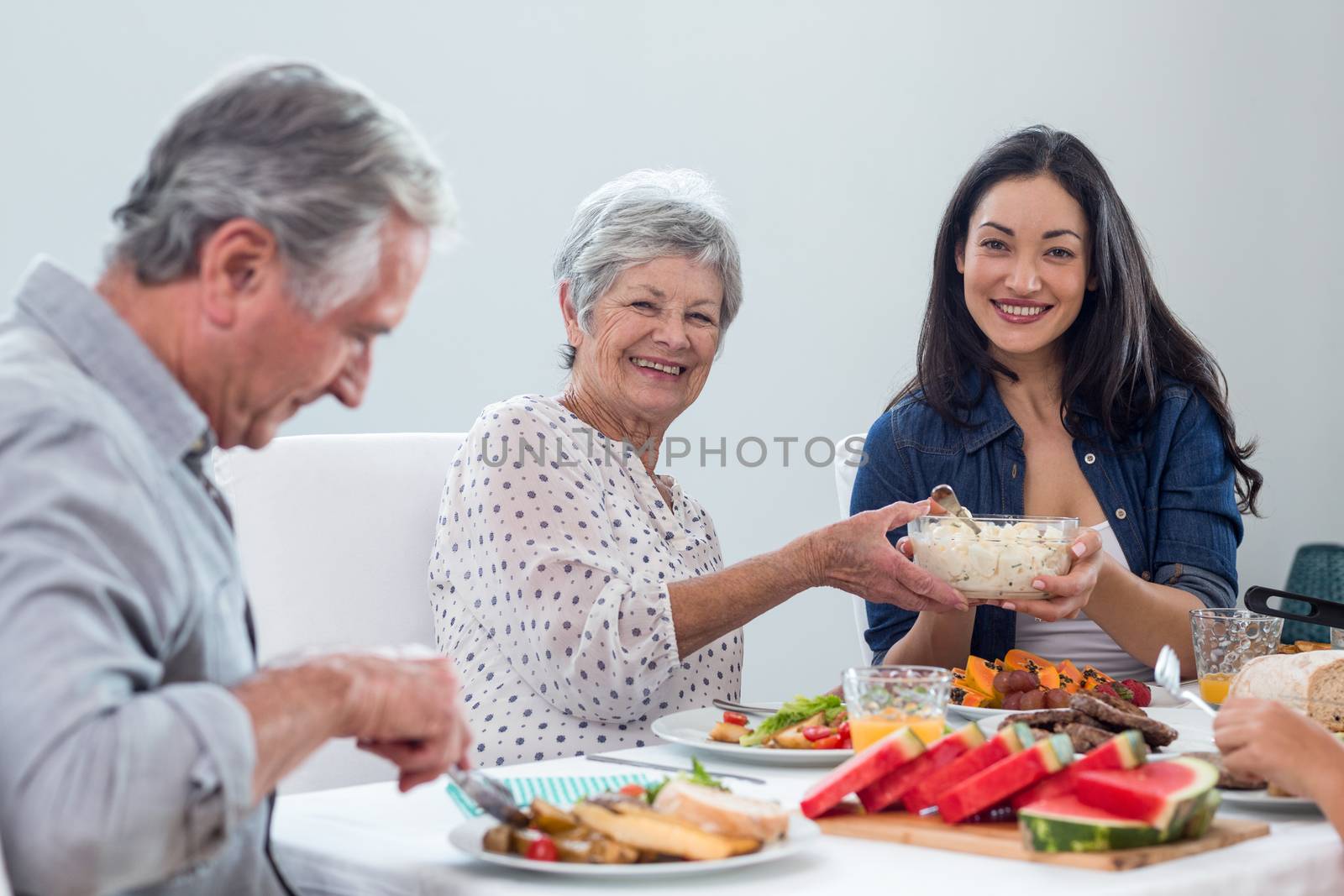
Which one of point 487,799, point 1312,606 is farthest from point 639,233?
point 487,799

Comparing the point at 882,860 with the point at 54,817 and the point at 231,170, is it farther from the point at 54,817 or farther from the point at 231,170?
the point at 231,170

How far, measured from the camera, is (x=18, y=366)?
86cm

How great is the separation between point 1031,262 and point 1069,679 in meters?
0.97

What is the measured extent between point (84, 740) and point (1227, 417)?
7.28 feet

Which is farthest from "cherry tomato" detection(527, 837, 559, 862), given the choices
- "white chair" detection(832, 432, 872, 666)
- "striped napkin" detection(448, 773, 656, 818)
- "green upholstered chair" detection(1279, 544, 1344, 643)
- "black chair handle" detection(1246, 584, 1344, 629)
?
"green upholstered chair" detection(1279, 544, 1344, 643)

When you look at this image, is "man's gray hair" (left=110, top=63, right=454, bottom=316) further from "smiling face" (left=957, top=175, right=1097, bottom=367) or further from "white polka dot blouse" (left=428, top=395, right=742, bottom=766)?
"smiling face" (left=957, top=175, right=1097, bottom=367)

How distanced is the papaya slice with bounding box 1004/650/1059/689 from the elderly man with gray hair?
0.99 metres

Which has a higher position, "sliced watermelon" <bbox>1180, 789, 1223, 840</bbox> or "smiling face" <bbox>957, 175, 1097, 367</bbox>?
"smiling face" <bbox>957, 175, 1097, 367</bbox>

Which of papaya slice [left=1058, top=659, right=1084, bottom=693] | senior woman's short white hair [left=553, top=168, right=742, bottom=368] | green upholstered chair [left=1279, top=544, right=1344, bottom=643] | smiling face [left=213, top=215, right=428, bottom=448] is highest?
senior woman's short white hair [left=553, top=168, right=742, bottom=368]

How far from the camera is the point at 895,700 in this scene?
131 cm

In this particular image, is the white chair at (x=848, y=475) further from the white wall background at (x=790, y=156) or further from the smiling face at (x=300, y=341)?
the smiling face at (x=300, y=341)

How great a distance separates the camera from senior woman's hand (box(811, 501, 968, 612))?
1.87 m

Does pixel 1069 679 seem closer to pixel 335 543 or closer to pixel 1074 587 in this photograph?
pixel 1074 587

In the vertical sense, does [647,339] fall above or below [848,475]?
above
